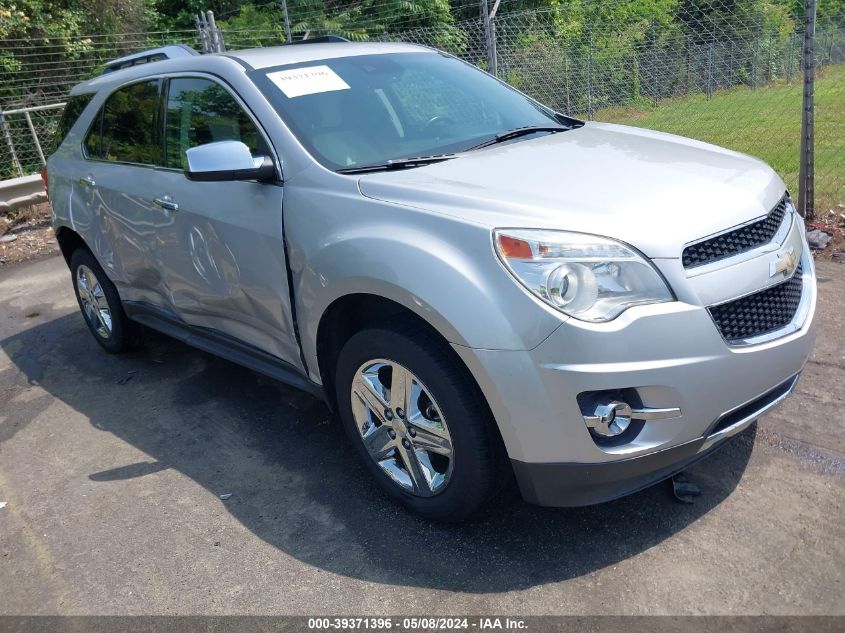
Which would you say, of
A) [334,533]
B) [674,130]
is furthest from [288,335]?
[674,130]

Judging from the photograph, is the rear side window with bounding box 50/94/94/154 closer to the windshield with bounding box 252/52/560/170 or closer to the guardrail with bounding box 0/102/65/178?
the windshield with bounding box 252/52/560/170

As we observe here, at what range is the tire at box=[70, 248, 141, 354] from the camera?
16.2 feet

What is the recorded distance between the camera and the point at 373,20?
14.9 metres

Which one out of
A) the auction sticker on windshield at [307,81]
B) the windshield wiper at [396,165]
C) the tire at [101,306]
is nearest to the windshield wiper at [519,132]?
the windshield wiper at [396,165]

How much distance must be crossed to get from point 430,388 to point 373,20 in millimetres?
13657

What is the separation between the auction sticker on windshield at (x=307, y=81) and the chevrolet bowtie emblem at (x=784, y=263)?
203cm

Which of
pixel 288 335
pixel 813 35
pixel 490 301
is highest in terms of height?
pixel 813 35

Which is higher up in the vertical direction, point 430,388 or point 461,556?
point 430,388

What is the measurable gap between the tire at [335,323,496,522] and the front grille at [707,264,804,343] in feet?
2.74

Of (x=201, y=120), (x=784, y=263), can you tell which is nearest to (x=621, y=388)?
(x=784, y=263)

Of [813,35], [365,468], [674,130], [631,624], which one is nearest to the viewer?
[631,624]

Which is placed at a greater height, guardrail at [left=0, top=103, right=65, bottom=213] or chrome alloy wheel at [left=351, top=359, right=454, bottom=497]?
guardrail at [left=0, top=103, right=65, bottom=213]

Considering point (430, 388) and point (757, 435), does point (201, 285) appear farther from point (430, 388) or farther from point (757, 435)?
point (757, 435)

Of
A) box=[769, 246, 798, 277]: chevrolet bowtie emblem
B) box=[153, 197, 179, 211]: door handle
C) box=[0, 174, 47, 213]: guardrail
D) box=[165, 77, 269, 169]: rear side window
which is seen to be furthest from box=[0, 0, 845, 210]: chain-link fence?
box=[769, 246, 798, 277]: chevrolet bowtie emblem
